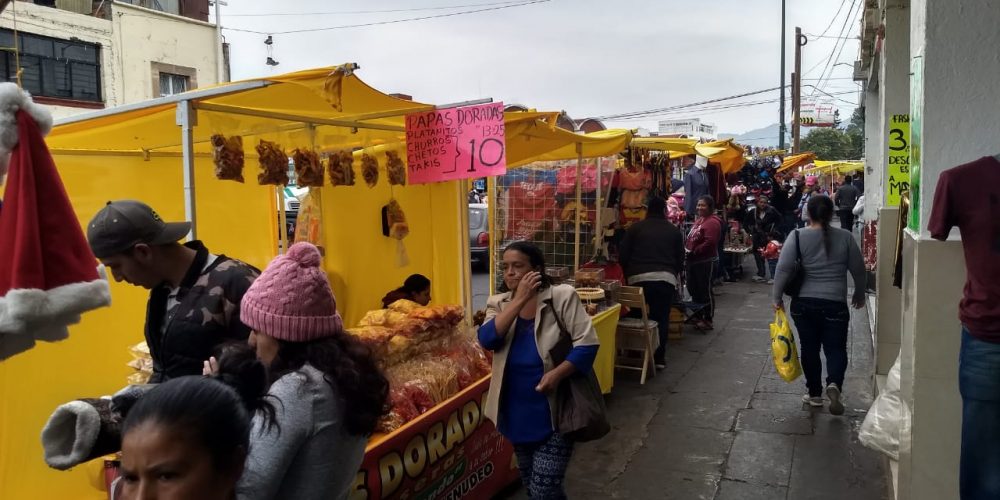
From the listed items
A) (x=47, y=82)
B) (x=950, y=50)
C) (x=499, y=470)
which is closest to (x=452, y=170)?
(x=499, y=470)

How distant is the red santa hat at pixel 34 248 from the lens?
1.63m

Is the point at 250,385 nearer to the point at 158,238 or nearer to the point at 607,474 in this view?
the point at 158,238

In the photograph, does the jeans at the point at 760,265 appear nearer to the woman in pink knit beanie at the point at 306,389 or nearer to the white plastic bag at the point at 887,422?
the white plastic bag at the point at 887,422

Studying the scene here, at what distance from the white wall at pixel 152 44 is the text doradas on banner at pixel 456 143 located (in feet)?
69.7

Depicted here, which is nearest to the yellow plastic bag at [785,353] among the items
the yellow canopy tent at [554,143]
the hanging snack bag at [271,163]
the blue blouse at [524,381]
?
the yellow canopy tent at [554,143]

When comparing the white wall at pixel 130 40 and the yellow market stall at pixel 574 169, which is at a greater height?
the white wall at pixel 130 40

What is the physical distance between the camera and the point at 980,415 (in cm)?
291

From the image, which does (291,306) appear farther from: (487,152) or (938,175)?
(938,175)

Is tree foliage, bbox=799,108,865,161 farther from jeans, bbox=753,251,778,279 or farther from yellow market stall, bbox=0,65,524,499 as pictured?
yellow market stall, bbox=0,65,524,499

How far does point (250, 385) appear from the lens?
5.77ft

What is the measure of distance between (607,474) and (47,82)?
71.7ft

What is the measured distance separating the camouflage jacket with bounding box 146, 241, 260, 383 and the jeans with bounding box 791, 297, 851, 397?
15.4 feet

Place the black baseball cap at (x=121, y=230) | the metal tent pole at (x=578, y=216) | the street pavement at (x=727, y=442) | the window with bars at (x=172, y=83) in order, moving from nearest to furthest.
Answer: the black baseball cap at (x=121, y=230), the street pavement at (x=727, y=442), the metal tent pole at (x=578, y=216), the window with bars at (x=172, y=83)

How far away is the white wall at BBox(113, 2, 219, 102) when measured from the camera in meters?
22.5
